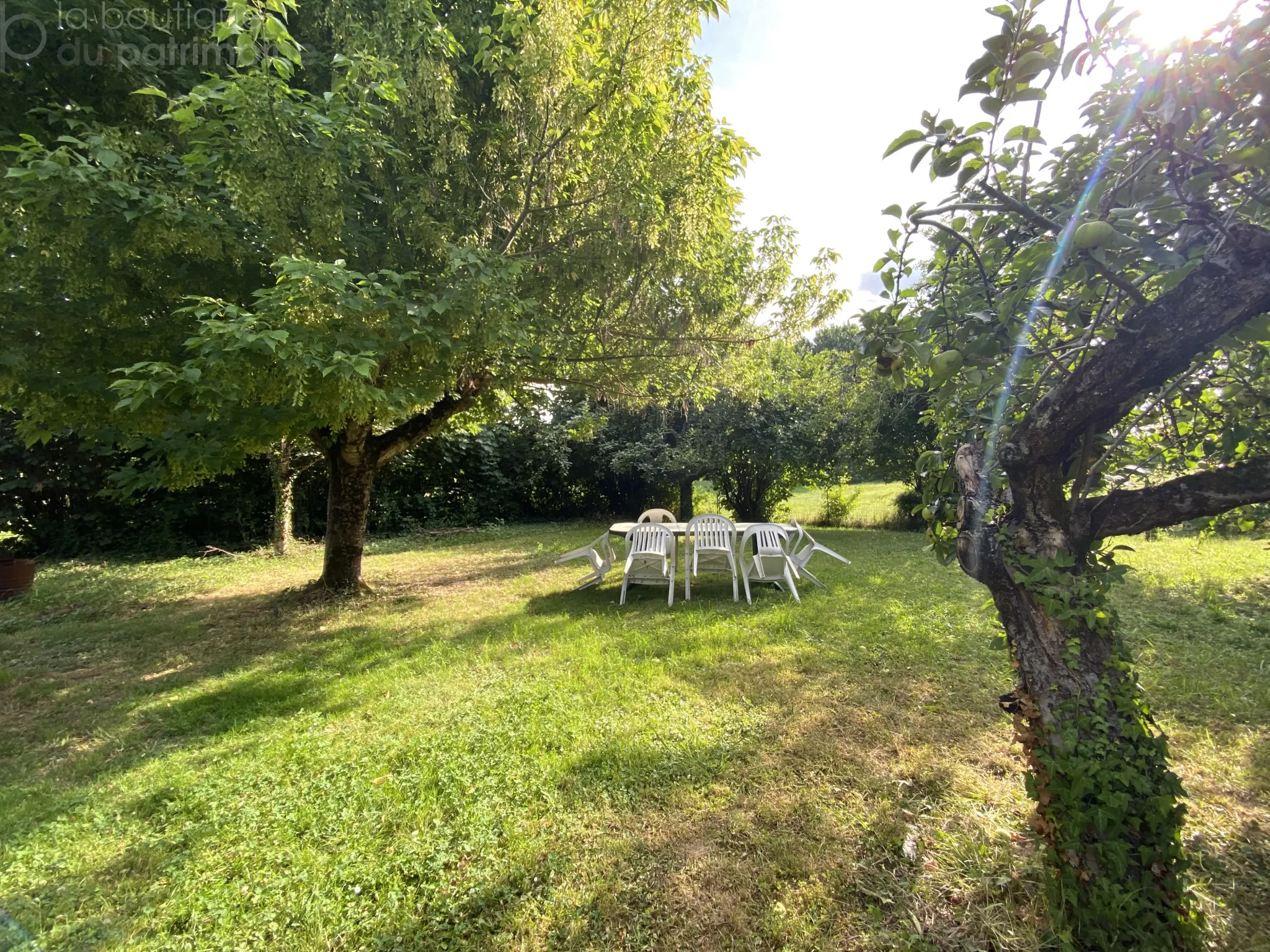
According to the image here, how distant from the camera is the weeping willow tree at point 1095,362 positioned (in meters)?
1.36

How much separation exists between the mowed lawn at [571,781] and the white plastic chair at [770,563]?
0.62m

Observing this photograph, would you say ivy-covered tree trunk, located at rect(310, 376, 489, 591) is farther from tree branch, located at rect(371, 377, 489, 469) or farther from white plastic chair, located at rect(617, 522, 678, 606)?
white plastic chair, located at rect(617, 522, 678, 606)

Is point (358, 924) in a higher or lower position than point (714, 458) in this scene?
lower

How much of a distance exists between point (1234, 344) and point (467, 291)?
11.9 feet

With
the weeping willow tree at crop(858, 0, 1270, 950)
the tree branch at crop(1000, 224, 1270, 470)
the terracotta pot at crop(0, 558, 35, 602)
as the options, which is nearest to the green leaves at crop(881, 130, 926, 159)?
the weeping willow tree at crop(858, 0, 1270, 950)

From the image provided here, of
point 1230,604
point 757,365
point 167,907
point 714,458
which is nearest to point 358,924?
point 167,907

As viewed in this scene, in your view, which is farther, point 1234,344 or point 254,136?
point 254,136

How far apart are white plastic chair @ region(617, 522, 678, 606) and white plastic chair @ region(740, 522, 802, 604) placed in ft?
2.72

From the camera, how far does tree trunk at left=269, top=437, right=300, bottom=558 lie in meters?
9.00

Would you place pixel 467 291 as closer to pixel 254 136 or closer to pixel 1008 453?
pixel 254 136

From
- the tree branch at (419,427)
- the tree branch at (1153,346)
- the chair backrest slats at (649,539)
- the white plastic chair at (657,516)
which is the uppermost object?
the tree branch at (419,427)

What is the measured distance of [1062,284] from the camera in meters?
1.85

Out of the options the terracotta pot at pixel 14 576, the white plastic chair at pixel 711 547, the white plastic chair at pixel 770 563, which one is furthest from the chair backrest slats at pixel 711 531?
the terracotta pot at pixel 14 576

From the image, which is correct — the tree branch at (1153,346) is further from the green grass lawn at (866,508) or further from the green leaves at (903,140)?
the green grass lawn at (866,508)
